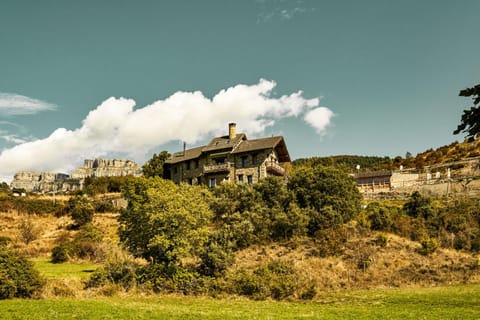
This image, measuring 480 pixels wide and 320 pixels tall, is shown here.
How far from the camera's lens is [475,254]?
27719 mm

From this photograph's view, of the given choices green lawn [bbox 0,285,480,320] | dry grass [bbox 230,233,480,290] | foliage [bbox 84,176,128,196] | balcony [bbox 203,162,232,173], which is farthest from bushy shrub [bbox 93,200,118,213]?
green lawn [bbox 0,285,480,320]

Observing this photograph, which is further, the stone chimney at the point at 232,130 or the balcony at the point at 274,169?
the stone chimney at the point at 232,130

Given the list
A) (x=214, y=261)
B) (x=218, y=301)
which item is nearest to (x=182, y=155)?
(x=214, y=261)

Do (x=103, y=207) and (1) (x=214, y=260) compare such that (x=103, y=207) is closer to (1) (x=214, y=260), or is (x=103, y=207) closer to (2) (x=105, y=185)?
(2) (x=105, y=185)

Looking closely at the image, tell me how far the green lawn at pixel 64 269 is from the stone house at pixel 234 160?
22327 millimetres

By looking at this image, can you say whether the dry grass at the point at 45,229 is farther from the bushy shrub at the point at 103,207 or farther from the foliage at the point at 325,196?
the foliage at the point at 325,196

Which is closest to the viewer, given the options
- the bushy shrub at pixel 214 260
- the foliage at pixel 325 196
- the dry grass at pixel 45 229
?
the bushy shrub at pixel 214 260

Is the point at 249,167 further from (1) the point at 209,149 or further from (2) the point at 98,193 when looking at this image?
(2) the point at 98,193

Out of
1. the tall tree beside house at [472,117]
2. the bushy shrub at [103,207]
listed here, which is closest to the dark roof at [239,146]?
the bushy shrub at [103,207]

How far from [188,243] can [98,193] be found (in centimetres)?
4741

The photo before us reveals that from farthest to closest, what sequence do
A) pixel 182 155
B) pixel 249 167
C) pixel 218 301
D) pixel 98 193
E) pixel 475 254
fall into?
pixel 98 193 → pixel 182 155 → pixel 249 167 → pixel 475 254 → pixel 218 301

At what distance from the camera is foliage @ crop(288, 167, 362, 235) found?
33.0 meters

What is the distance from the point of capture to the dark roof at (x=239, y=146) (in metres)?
49.3

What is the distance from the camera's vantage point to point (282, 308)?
17359mm
